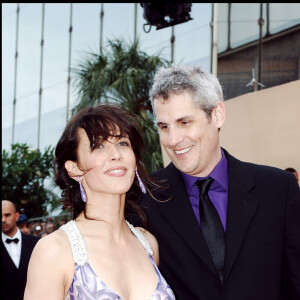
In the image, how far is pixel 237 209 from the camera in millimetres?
2426

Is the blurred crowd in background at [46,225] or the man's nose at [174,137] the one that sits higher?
the man's nose at [174,137]

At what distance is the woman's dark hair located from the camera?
2.36 meters

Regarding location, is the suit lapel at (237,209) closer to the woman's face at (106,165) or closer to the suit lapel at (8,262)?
the woman's face at (106,165)

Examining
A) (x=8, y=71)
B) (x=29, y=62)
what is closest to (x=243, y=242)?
(x=29, y=62)

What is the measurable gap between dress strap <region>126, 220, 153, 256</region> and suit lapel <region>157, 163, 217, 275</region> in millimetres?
163

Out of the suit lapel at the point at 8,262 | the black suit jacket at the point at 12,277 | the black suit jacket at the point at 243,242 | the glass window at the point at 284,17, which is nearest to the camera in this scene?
the black suit jacket at the point at 243,242

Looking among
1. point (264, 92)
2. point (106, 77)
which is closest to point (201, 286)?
point (264, 92)

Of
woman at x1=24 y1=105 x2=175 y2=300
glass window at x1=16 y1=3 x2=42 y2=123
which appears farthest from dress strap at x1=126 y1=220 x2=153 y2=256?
glass window at x1=16 y1=3 x2=42 y2=123

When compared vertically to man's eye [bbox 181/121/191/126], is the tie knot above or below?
below

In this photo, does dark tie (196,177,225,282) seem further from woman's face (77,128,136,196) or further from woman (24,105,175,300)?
woman's face (77,128,136,196)

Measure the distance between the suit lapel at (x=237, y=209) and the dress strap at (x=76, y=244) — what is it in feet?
1.88

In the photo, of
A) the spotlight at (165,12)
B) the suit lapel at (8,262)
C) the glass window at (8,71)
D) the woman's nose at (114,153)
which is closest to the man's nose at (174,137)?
the woman's nose at (114,153)

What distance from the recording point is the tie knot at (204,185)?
8.19 feet

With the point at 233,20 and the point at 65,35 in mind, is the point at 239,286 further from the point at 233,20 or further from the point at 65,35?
the point at 65,35
